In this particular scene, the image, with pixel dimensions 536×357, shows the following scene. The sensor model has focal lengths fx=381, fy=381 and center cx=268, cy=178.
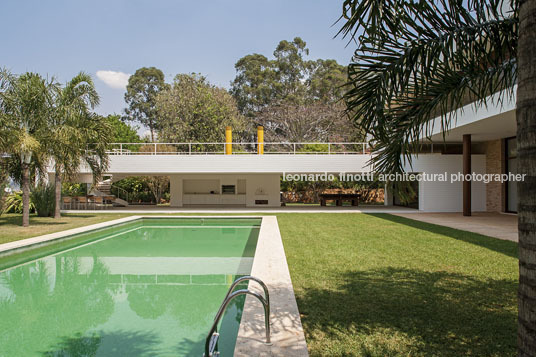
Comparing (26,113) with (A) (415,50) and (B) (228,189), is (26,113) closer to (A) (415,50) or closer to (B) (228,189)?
(A) (415,50)

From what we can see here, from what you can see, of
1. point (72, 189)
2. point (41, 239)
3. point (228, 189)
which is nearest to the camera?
point (41, 239)

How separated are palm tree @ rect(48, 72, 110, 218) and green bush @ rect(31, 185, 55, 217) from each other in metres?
0.92

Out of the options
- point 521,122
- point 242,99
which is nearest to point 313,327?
point 521,122

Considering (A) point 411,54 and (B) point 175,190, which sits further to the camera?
(B) point 175,190

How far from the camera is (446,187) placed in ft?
61.0

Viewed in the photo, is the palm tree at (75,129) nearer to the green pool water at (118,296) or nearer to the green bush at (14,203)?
the green pool water at (118,296)

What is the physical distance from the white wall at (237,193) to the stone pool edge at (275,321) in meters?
16.8

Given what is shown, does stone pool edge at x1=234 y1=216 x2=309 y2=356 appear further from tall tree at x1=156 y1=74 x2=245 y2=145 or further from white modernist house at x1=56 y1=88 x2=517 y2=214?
tall tree at x1=156 y1=74 x2=245 y2=145

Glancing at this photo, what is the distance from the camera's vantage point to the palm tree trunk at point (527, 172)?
172 cm

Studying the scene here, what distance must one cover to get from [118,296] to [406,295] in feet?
13.8

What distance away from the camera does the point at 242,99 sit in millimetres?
39094

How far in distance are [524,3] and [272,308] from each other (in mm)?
3552

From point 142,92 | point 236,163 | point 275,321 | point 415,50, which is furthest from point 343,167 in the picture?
point 142,92

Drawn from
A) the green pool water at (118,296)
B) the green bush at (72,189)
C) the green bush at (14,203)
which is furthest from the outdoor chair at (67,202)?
the green pool water at (118,296)
